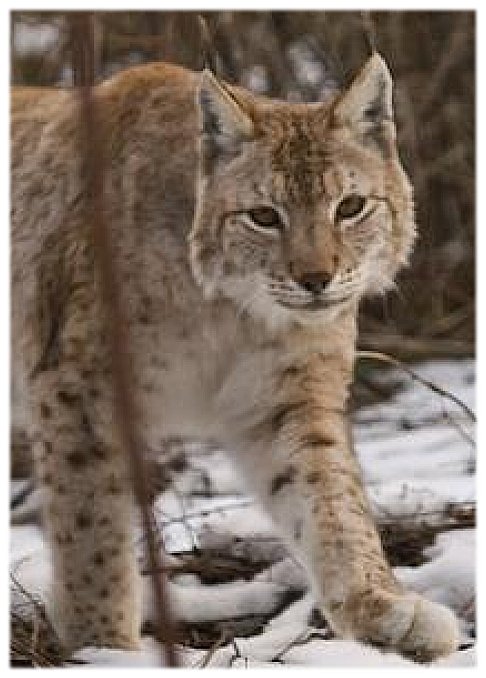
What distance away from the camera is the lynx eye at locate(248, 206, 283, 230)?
1.92 meters

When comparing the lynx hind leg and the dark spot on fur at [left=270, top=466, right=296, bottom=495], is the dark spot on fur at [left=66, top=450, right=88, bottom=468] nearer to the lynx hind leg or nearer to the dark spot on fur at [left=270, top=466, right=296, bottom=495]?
the lynx hind leg

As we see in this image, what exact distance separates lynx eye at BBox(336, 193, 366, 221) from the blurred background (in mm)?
667

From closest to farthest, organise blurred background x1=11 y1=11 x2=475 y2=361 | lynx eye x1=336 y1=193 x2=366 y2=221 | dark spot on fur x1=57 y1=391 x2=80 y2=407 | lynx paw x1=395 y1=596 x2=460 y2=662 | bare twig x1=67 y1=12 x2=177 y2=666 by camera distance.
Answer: bare twig x1=67 y1=12 x2=177 y2=666, lynx paw x1=395 y1=596 x2=460 y2=662, lynx eye x1=336 y1=193 x2=366 y2=221, dark spot on fur x1=57 y1=391 x2=80 y2=407, blurred background x1=11 y1=11 x2=475 y2=361

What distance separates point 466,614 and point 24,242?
32.4 inches

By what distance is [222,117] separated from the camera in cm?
197

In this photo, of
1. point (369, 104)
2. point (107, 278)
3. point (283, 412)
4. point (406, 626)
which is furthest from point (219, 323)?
point (107, 278)

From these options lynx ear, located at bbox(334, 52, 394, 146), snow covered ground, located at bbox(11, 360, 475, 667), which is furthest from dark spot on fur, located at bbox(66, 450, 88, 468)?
lynx ear, located at bbox(334, 52, 394, 146)

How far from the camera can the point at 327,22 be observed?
287 cm

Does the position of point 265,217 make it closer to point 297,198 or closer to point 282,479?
point 297,198

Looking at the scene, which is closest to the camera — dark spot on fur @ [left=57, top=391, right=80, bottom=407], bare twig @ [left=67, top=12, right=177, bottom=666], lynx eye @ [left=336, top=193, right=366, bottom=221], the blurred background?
bare twig @ [left=67, top=12, right=177, bottom=666]

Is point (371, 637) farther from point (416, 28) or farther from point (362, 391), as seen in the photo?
point (416, 28)

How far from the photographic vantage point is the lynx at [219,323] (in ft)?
6.36
